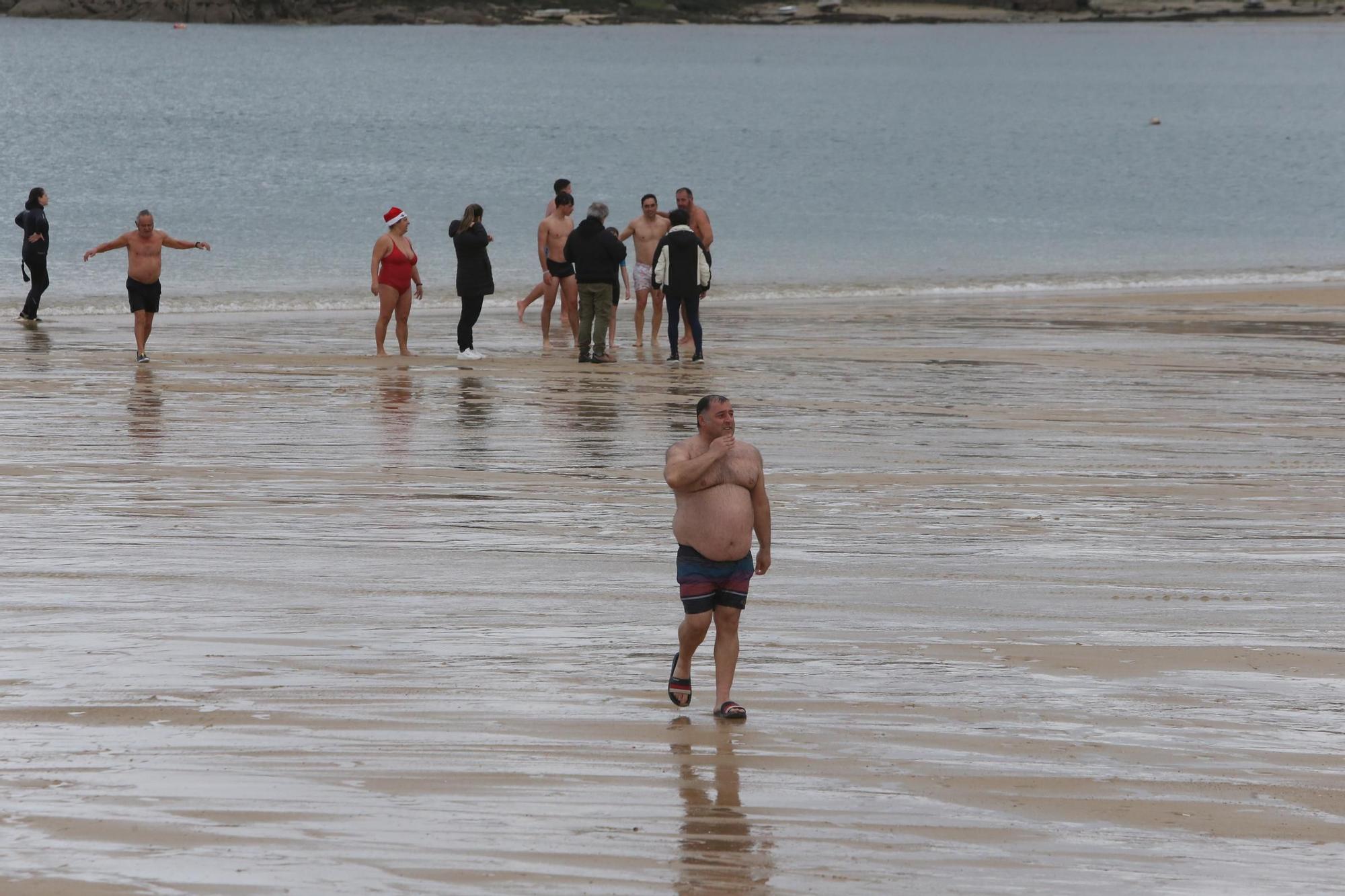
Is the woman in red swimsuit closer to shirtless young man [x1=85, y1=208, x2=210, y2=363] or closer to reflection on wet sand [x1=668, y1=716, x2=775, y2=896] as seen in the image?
shirtless young man [x1=85, y1=208, x2=210, y2=363]

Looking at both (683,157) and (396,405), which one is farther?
(683,157)

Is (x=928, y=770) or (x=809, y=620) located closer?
(x=928, y=770)

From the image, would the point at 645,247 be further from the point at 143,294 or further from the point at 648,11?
the point at 648,11

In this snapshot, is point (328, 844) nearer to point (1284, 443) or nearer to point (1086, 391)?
point (1284, 443)

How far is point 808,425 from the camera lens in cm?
1335

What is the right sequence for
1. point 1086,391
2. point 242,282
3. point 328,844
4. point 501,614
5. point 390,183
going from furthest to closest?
point 390,183 < point 242,282 < point 1086,391 < point 501,614 < point 328,844

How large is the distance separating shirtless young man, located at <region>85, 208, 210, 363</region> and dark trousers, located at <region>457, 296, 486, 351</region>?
106 inches

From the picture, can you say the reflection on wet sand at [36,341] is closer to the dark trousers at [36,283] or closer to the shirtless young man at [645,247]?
the dark trousers at [36,283]

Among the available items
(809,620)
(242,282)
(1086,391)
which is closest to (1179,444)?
(1086,391)

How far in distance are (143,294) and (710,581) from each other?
10.8 metres

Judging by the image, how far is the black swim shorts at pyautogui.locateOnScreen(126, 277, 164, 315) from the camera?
619 inches

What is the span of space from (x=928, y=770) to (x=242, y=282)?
24910 mm

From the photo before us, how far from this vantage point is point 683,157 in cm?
6388

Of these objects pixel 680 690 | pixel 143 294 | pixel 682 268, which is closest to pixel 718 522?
pixel 680 690
